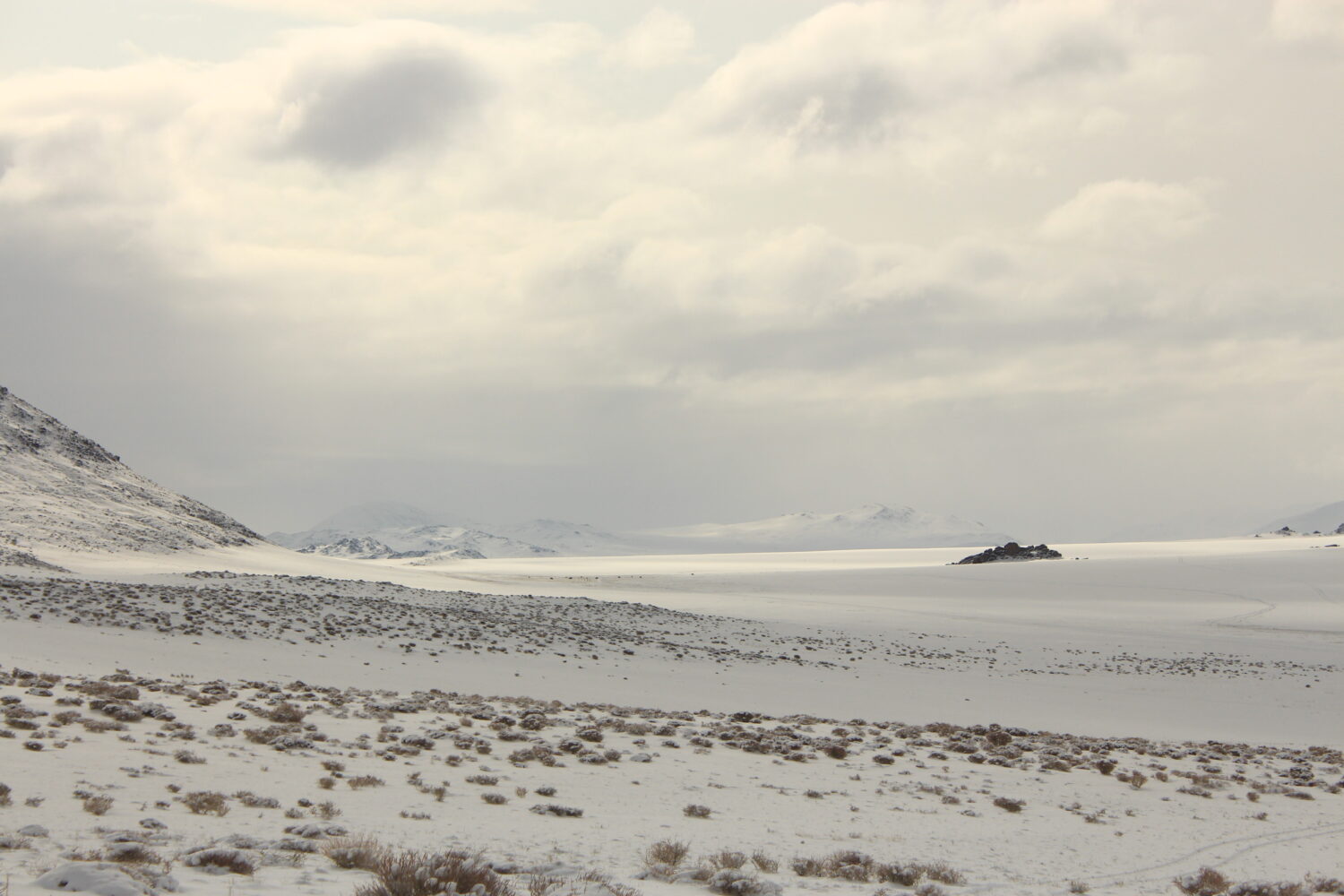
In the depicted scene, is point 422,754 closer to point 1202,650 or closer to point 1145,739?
point 1145,739

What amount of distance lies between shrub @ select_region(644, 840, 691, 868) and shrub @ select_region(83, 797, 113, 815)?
17.4 feet

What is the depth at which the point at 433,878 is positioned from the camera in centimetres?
681

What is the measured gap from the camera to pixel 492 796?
11.5 meters

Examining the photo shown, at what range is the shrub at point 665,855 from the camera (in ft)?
30.3

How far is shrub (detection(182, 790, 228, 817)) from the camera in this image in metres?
9.48

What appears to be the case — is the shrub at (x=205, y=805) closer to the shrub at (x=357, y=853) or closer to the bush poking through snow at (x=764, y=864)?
the shrub at (x=357, y=853)

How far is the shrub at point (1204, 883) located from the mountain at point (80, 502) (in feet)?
197

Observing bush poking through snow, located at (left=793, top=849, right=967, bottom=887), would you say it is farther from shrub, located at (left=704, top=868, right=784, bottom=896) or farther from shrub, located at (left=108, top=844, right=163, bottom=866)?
shrub, located at (left=108, top=844, right=163, bottom=866)

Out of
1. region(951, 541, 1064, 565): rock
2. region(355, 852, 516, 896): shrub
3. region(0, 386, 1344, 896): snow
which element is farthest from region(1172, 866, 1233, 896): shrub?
region(951, 541, 1064, 565): rock

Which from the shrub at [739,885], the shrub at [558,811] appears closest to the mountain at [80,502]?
the shrub at [558,811]

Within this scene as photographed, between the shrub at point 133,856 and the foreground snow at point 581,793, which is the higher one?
the shrub at point 133,856

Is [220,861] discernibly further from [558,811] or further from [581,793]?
[581,793]

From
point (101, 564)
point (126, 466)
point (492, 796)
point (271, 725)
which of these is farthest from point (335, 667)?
point (126, 466)

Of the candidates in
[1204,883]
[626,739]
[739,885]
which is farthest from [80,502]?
[1204,883]
